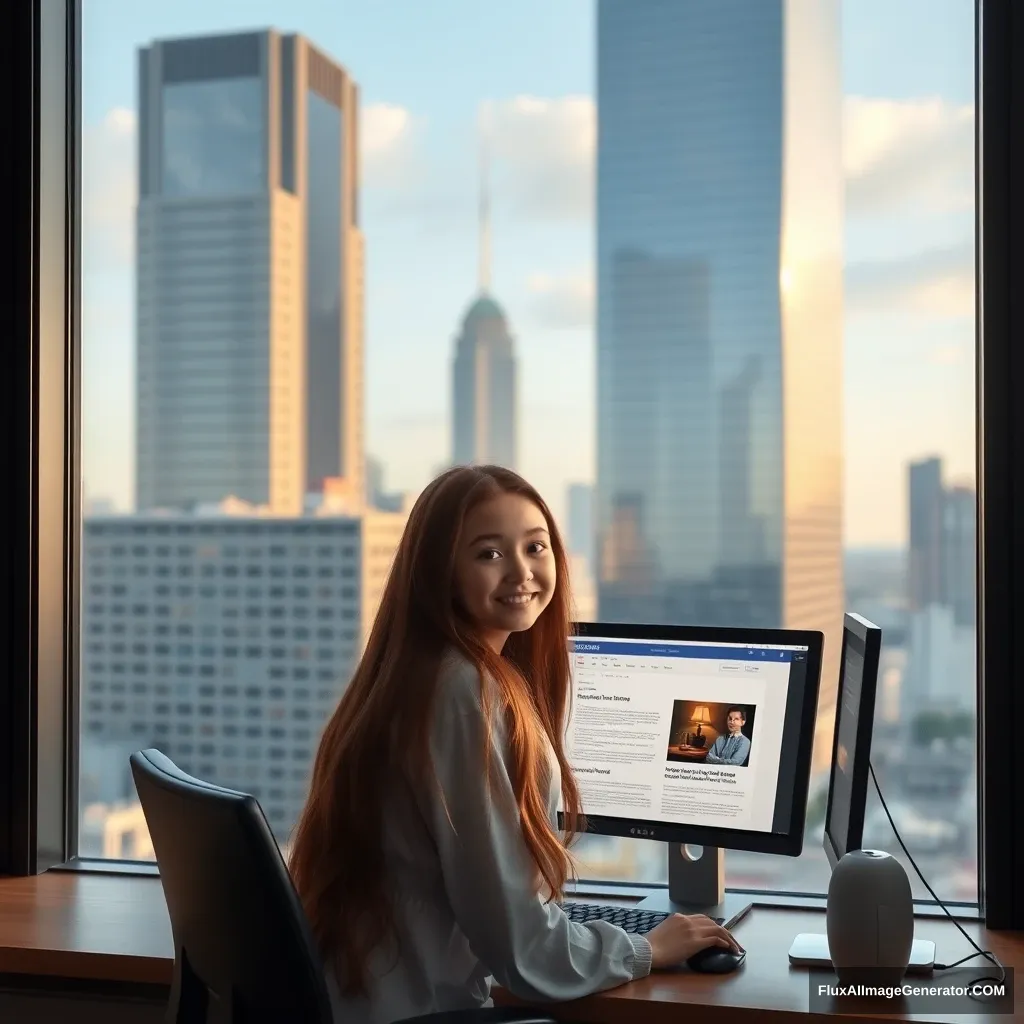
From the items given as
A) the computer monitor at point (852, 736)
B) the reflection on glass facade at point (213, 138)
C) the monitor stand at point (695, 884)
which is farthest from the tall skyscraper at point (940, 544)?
the reflection on glass facade at point (213, 138)

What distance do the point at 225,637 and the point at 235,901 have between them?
1.17 meters

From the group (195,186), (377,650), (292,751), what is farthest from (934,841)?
(195,186)

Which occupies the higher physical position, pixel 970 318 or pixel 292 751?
pixel 970 318

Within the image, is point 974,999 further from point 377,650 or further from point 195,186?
point 195,186

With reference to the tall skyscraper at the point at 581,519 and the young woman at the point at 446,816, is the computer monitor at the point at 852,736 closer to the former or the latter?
the young woman at the point at 446,816

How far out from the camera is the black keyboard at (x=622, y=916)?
1.66 meters

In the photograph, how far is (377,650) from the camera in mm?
1531

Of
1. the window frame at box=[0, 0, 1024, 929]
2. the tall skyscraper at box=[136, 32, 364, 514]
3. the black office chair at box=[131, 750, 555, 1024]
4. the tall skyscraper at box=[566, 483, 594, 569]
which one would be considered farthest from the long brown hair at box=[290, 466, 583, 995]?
the tall skyscraper at box=[136, 32, 364, 514]

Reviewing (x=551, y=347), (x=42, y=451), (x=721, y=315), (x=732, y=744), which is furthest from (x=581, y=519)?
(x=42, y=451)

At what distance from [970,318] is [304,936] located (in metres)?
1.41

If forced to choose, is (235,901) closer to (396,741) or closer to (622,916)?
(396,741)

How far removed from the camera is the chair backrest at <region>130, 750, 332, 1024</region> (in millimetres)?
1186

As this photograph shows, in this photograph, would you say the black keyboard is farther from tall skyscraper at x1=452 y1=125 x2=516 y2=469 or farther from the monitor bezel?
tall skyscraper at x1=452 y1=125 x2=516 y2=469

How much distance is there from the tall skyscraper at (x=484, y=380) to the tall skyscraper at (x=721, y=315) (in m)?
0.18
